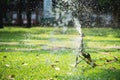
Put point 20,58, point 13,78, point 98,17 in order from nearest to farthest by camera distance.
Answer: point 13,78 → point 20,58 → point 98,17

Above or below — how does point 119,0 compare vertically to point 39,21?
above

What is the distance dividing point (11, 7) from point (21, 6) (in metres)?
5.27

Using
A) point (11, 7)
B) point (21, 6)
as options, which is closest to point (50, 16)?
point (21, 6)

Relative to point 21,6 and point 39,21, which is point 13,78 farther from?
point 39,21

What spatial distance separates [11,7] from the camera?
62.0m

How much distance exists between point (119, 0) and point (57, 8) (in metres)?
8.51

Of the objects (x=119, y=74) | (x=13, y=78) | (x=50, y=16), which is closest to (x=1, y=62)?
→ (x=13, y=78)

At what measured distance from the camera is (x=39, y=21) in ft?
204

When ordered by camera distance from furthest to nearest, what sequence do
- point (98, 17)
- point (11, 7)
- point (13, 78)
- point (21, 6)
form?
Result: point (11, 7)
point (21, 6)
point (98, 17)
point (13, 78)

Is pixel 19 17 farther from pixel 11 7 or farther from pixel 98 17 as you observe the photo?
pixel 98 17

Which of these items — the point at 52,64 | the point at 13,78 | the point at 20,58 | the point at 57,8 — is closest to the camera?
the point at 13,78

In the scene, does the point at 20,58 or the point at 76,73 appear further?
the point at 20,58

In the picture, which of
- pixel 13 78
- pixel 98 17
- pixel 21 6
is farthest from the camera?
pixel 21 6

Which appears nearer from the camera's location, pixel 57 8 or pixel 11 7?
pixel 57 8
